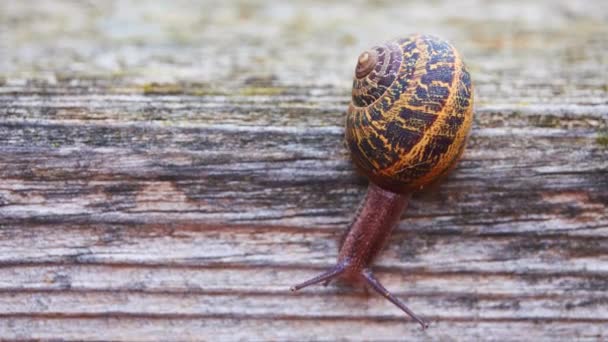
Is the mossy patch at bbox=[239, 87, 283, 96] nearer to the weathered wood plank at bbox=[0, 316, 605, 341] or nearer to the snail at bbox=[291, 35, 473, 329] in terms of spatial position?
the snail at bbox=[291, 35, 473, 329]

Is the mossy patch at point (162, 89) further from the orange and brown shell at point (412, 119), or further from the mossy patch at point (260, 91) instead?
the orange and brown shell at point (412, 119)

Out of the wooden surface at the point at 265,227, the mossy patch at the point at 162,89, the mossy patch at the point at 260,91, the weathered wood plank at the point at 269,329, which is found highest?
the mossy patch at the point at 162,89

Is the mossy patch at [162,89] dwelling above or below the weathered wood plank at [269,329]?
above

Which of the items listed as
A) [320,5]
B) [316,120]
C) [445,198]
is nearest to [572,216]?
[445,198]

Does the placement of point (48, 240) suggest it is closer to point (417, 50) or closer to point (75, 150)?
point (75, 150)

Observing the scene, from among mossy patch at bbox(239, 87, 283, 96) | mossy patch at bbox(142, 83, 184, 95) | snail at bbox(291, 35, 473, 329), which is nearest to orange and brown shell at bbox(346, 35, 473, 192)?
snail at bbox(291, 35, 473, 329)

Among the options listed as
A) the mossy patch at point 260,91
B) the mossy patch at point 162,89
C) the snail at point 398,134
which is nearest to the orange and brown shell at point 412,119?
the snail at point 398,134

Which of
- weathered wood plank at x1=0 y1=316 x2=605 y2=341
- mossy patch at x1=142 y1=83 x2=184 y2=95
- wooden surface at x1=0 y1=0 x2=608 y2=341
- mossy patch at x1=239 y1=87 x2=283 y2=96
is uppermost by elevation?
mossy patch at x1=142 y1=83 x2=184 y2=95
